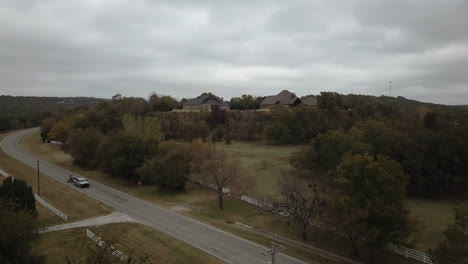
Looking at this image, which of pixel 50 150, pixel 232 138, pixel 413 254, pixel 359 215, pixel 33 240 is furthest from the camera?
pixel 232 138

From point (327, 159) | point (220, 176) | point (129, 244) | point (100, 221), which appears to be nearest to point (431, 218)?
point (327, 159)

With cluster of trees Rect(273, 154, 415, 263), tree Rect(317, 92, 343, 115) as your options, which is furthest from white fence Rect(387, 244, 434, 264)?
tree Rect(317, 92, 343, 115)

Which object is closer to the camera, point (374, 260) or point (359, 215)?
point (359, 215)

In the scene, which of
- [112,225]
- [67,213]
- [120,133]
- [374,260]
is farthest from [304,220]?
[120,133]

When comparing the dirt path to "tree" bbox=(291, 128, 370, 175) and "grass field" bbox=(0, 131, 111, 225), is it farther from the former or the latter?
"tree" bbox=(291, 128, 370, 175)

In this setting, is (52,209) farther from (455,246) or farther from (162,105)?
(162,105)

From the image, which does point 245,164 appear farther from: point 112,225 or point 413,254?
point 413,254
